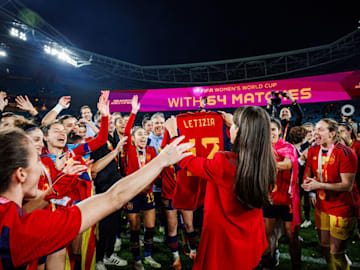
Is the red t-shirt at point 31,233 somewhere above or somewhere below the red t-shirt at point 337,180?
above

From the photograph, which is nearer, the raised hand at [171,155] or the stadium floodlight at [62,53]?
the raised hand at [171,155]

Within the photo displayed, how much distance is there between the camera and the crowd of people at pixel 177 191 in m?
1.07

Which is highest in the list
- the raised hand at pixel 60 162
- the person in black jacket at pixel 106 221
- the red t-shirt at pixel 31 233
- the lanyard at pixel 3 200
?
the lanyard at pixel 3 200

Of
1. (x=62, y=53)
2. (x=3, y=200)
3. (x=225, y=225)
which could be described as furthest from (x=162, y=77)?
(x=3, y=200)

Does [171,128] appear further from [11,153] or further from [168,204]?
[168,204]

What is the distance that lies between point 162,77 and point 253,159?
686 inches

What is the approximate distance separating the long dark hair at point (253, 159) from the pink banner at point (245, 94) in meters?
8.11

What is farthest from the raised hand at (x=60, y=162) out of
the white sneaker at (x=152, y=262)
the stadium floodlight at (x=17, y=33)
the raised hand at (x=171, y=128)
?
the stadium floodlight at (x=17, y=33)

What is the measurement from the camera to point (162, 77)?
18.2 metres

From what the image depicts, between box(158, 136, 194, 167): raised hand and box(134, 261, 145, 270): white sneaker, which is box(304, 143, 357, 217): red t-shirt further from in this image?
box(134, 261, 145, 270): white sneaker

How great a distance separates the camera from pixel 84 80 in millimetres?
18391

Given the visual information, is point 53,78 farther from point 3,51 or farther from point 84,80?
point 3,51

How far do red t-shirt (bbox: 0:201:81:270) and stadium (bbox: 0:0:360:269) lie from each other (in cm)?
462

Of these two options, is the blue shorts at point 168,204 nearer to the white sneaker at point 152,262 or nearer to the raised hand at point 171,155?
the white sneaker at point 152,262
